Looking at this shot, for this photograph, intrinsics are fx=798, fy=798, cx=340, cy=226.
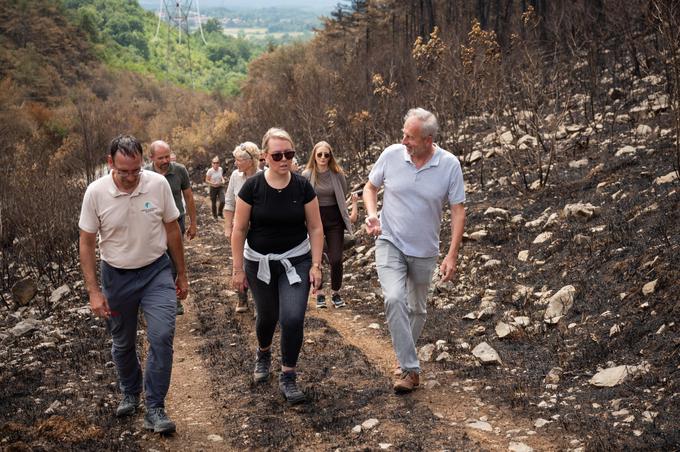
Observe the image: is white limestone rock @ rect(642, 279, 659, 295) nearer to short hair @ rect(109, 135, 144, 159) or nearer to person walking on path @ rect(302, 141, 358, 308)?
person walking on path @ rect(302, 141, 358, 308)

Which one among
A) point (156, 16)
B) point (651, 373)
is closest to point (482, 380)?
point (651, 373)

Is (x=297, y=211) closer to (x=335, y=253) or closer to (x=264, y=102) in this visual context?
(x=335, y=253)

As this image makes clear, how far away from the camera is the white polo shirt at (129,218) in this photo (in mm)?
5184

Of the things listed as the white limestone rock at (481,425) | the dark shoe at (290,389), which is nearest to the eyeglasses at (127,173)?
the dark shoe at (290,389)

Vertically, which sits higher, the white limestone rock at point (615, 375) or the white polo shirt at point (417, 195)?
the white polo shirt at point (417, 195)

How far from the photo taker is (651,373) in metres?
5.65

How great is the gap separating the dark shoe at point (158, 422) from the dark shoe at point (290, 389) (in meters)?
0.88

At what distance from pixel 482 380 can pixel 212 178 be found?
11691 millimetres

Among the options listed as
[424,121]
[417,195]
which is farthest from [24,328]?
[424,121]

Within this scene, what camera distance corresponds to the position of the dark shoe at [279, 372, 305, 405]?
584 cm

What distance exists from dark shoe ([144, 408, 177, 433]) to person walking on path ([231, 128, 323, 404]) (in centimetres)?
93

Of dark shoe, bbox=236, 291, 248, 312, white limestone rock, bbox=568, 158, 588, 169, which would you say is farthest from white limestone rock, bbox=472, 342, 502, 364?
white limestone rock, bbox=568, 158, 588, 169

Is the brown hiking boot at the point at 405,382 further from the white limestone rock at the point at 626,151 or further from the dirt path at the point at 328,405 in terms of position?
the white limestone rock at the point at 626,151

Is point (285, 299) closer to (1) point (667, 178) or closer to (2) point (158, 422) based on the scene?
(2) point (158, 422)
